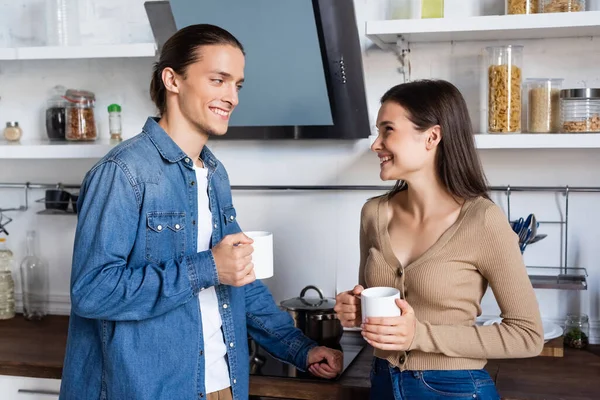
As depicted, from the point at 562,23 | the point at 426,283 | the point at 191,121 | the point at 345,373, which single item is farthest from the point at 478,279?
the point at 562,23

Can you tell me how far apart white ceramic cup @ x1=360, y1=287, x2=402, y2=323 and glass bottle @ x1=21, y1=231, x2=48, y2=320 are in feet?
5.03

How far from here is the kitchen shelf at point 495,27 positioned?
6.10 feet

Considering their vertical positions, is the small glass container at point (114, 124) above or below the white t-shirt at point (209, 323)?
above

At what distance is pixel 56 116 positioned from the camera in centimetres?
242

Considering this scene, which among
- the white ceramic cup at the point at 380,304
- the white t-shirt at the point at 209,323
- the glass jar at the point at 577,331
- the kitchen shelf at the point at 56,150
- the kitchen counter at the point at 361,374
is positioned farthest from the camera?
the kitchen shelf at the point at 56,150

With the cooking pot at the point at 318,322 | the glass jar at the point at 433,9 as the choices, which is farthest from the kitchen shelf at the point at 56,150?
the glass jar at the point at 433,9

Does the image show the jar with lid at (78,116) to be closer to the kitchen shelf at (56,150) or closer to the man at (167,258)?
the kitchen shelf at (56,150)

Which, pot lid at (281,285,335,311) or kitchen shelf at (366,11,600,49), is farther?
pot lid at (281,285,335,311)

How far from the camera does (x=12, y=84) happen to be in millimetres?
2576

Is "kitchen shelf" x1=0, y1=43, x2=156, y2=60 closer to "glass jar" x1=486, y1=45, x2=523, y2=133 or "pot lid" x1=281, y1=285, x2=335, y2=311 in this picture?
"pot lid" x1=281, y1=285, x2=335, y2=311

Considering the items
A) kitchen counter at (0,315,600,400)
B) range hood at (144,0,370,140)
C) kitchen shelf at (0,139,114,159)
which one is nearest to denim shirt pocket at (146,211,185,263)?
kitchen counter at (0,315,600,400)

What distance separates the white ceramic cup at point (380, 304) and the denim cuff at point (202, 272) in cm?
30

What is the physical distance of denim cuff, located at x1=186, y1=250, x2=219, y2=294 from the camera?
1.42m

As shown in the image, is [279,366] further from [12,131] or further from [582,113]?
[12,131]
